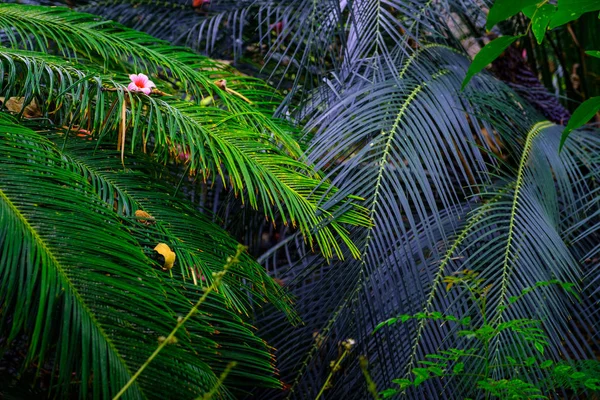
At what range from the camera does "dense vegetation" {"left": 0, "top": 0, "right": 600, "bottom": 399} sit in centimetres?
100

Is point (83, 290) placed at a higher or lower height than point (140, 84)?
lower

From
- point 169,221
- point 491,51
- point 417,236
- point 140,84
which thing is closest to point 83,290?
point 169,221

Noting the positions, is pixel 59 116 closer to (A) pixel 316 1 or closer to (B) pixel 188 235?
(B) pixel 188 235

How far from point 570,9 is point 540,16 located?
4cm

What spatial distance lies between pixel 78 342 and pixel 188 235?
1.48 feet

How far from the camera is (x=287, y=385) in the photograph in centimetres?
165

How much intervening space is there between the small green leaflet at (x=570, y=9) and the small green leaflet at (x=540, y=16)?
0.06 ft

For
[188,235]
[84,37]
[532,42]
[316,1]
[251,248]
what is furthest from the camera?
[532,42]

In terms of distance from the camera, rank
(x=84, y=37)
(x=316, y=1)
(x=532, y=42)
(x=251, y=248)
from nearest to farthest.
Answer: (x=84, y=37)
(x=316, y=1)
(x=251, y=248)
(x=532, y=42)

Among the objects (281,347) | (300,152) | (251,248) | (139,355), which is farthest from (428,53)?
(139,355)

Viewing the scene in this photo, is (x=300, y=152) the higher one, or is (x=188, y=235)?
(x=300, y=152)

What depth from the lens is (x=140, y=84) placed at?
4.55 feet

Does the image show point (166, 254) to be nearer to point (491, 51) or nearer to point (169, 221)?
point (169, 221)

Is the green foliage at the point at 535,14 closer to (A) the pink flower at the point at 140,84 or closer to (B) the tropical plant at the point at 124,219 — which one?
(B) the tropical plant at the point at 124,219
